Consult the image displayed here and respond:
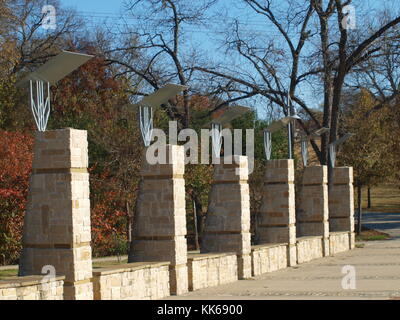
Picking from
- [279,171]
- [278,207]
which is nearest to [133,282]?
[278,207]

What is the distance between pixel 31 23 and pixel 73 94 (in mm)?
5411

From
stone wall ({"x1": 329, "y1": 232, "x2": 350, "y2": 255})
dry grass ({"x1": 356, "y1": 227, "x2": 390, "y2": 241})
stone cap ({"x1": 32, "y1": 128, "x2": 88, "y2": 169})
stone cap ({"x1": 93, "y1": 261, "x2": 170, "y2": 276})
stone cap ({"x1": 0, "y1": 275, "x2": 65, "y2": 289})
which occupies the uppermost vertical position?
stone cap ({"x1": 32, "y1": 128, "x2": 88, "y2": 169})

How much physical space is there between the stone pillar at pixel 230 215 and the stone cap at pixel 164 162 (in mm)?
2886

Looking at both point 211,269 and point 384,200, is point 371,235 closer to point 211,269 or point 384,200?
point 211,269

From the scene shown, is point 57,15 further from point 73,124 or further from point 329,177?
point 329,177

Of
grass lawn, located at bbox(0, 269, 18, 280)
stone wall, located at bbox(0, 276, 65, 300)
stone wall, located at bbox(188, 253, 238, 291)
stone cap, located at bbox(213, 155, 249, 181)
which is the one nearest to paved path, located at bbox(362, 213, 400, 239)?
stone cap, located at bbox(213, 155, 249, 181)

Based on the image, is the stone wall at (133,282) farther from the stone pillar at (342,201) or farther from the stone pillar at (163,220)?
the stone pillar at (342,201)

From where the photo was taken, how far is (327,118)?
28.8 metres

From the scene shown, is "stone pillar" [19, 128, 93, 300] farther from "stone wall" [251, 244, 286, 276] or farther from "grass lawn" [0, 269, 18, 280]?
"stone wall" [251, 244, 286, 276]

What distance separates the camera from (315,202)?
2306cm

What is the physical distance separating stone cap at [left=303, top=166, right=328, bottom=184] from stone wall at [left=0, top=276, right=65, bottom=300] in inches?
539

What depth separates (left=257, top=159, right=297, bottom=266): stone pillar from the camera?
19.3 m

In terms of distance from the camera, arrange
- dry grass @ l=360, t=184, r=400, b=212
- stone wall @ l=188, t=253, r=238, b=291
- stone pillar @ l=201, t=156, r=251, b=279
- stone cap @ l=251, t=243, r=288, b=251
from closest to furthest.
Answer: stone wall @ l=188, t=253, r=238, b=291, stone pillar @ l=201, t=156, r=251, b=279, stone cap @ l=251, t=243, r=288, b=251, dry grass @ l=360, t=184, r=400, b=212

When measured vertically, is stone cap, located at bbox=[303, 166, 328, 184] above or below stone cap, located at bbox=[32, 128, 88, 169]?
below
